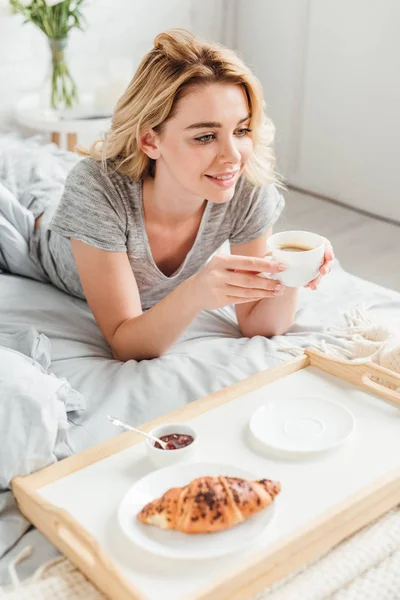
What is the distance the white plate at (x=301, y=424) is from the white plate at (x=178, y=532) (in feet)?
0.40

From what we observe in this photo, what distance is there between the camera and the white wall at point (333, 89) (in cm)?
339

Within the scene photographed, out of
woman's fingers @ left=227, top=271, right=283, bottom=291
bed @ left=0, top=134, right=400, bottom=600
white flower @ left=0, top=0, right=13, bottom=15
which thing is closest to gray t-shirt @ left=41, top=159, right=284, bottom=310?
bed @ left=0, top=134, right=400, bottom=600

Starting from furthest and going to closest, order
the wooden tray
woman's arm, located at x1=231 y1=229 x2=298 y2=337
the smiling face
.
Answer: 1. woman's arm, located at x1=231 y1=229 x2=298 y2=337
2. the smiling face
3. the wooden tray

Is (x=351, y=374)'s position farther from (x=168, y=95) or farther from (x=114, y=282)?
(x=168, y=95)

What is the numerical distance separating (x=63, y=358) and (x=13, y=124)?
7.11 feet

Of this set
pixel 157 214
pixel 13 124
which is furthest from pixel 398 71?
pixel 157 214

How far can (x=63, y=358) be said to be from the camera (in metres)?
1.70

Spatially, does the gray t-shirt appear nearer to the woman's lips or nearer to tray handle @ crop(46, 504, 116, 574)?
the woman's lips

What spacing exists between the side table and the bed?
1078 mm

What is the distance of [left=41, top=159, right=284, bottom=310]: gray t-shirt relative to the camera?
1707 millimetres

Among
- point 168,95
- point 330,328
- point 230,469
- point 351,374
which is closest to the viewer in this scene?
point 230,469

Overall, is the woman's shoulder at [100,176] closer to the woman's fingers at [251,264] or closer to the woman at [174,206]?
the woman at [174,206]

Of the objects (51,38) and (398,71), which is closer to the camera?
(51,38)

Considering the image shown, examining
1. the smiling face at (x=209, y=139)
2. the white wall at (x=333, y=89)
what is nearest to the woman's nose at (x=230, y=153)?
the smiling face at (x=209, y=139)
